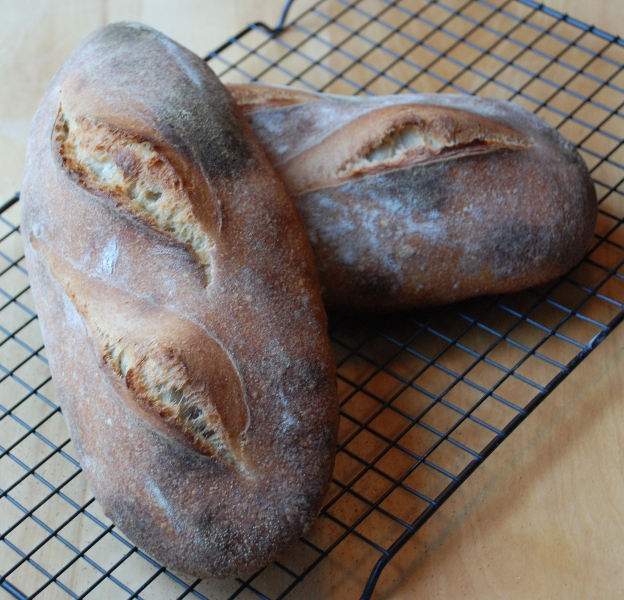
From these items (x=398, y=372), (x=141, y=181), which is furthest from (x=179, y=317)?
(x=398, y=372)

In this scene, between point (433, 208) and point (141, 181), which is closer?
point (141, 181)

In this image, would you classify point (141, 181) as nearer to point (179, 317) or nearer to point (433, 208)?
point (179, 317)

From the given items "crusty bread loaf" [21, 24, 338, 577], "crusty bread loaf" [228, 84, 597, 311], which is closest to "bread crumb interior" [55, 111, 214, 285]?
"crusty bread loaf" [21, 24, 338, 577]

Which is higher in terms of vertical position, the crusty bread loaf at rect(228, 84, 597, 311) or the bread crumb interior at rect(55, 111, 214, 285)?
the bread crumb interior at rect(55, 111, 214, 285)

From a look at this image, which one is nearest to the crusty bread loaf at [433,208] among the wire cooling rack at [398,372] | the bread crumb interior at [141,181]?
the wire cooling rack at [398,372]

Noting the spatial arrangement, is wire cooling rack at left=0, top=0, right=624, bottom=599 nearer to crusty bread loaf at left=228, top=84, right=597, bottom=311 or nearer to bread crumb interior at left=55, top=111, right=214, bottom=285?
crusty bread loaf at left=228, top=84, right=597, bottom=311

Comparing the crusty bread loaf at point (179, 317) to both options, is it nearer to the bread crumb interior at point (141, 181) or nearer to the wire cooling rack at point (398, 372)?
the bread crumb interior at point (141, 181)

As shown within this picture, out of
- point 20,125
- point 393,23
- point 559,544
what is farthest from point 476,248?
point 20,125
